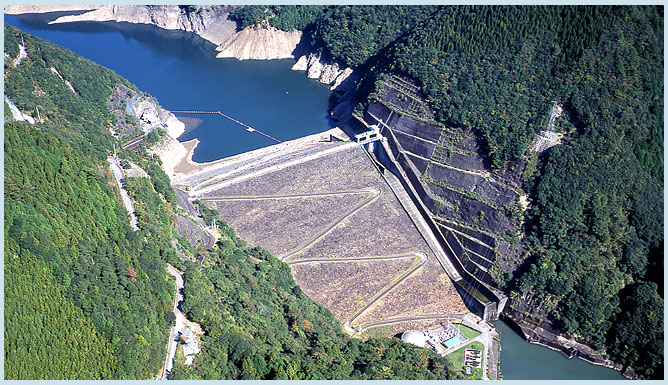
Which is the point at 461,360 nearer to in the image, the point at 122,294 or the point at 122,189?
the point at 122,294

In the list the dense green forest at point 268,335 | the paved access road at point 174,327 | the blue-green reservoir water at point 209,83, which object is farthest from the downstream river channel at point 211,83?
the paved access road at point 174,327

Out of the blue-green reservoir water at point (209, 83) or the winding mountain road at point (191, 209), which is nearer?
the winding mountain road at point (191, 209)

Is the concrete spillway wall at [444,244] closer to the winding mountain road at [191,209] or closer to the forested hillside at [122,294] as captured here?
the forested hillside at [122,294]

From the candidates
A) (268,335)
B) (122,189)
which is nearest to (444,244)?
(268,335)

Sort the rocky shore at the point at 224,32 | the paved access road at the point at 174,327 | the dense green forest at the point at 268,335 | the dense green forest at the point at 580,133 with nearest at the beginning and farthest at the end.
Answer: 1. the paved access road at the point at 174,327
2. the dense green forest at the point at 268,335
3. the dense green forest at the point at 580,133
4. the rocky shore at the point at 224,32

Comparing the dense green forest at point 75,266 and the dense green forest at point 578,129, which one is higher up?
the dense green forest at point 578,129

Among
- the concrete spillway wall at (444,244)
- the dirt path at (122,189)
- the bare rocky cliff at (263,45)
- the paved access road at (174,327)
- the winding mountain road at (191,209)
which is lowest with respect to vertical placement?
the paved access road at (174,327)

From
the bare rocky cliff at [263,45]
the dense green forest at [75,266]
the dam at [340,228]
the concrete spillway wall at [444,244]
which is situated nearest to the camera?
the dense green forest at [75,266]
